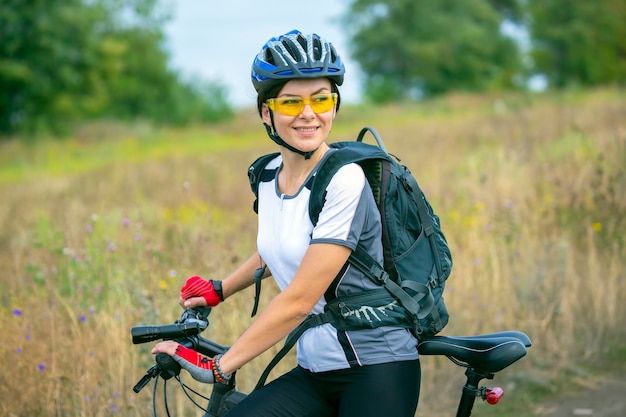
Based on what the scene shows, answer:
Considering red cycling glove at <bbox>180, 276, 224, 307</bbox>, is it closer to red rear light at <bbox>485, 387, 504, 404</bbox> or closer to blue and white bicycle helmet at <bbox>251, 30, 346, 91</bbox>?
blue and white bicycle helmet at <bbox>251, 30, 346, 91</bbox>

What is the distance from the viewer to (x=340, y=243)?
2.76 m

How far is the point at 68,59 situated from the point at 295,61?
37.6 meters

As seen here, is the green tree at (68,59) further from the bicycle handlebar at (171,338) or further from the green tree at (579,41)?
the bicycle handlebar at (171,338)

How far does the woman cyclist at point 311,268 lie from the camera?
9.12ft

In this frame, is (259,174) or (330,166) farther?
(259,174)

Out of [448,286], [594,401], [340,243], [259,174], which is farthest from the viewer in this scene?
[448,286]

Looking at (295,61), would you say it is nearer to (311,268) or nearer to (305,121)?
(305,121)

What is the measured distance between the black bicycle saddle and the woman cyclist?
0.36ft

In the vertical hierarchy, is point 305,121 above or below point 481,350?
above

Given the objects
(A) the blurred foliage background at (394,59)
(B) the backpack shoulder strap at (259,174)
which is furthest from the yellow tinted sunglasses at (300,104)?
(A) the blurred foliage background at (394,59)

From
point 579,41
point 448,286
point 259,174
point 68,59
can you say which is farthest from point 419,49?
point 259,174

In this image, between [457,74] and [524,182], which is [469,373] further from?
[457,74]

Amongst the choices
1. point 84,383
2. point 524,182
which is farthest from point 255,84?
point 524,182

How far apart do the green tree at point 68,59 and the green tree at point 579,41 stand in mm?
27910
